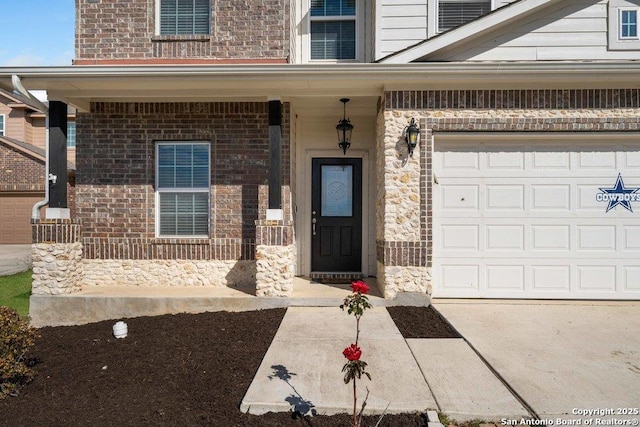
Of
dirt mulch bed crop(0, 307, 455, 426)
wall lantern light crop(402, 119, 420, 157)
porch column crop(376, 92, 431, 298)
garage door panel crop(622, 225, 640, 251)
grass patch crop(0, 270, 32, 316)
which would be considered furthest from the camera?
grass patch crop(0, 270, 32, 316)

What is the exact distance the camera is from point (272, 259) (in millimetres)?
5777

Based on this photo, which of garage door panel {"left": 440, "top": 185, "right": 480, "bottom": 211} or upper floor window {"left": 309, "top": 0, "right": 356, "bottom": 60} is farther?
upper floor window {"left": 309, "top": 0, "right": 356, "bottom": 60}

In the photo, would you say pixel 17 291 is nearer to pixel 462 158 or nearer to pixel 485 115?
pixel 462 158

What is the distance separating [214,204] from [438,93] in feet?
13.7

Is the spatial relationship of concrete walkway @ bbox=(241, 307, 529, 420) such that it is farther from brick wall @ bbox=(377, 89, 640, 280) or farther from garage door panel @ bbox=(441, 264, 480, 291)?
garage door panel @ bbox=(441, 264, 480, 291)

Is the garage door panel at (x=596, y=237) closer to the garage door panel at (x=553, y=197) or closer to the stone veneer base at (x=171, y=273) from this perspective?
the garage door panel at (x=553, y=197)

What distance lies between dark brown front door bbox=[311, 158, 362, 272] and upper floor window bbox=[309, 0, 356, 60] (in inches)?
84.1

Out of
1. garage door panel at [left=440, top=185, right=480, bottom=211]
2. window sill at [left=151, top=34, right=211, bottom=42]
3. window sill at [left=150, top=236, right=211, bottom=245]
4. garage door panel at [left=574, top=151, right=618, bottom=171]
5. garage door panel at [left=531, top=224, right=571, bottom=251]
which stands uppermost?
window sill at [left=151, top=34, right=211, bottom=42]

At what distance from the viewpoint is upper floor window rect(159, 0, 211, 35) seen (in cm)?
701

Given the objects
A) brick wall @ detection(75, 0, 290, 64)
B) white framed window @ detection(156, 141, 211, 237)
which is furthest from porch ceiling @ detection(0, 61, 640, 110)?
brick wall @ detection(75, 0, 290, 64)

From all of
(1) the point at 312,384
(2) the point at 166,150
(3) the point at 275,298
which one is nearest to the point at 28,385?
(1) the point at 312,384

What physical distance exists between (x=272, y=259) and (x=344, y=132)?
9.34ft

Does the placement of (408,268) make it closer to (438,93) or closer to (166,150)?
(438,93)

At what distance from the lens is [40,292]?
582 cm
